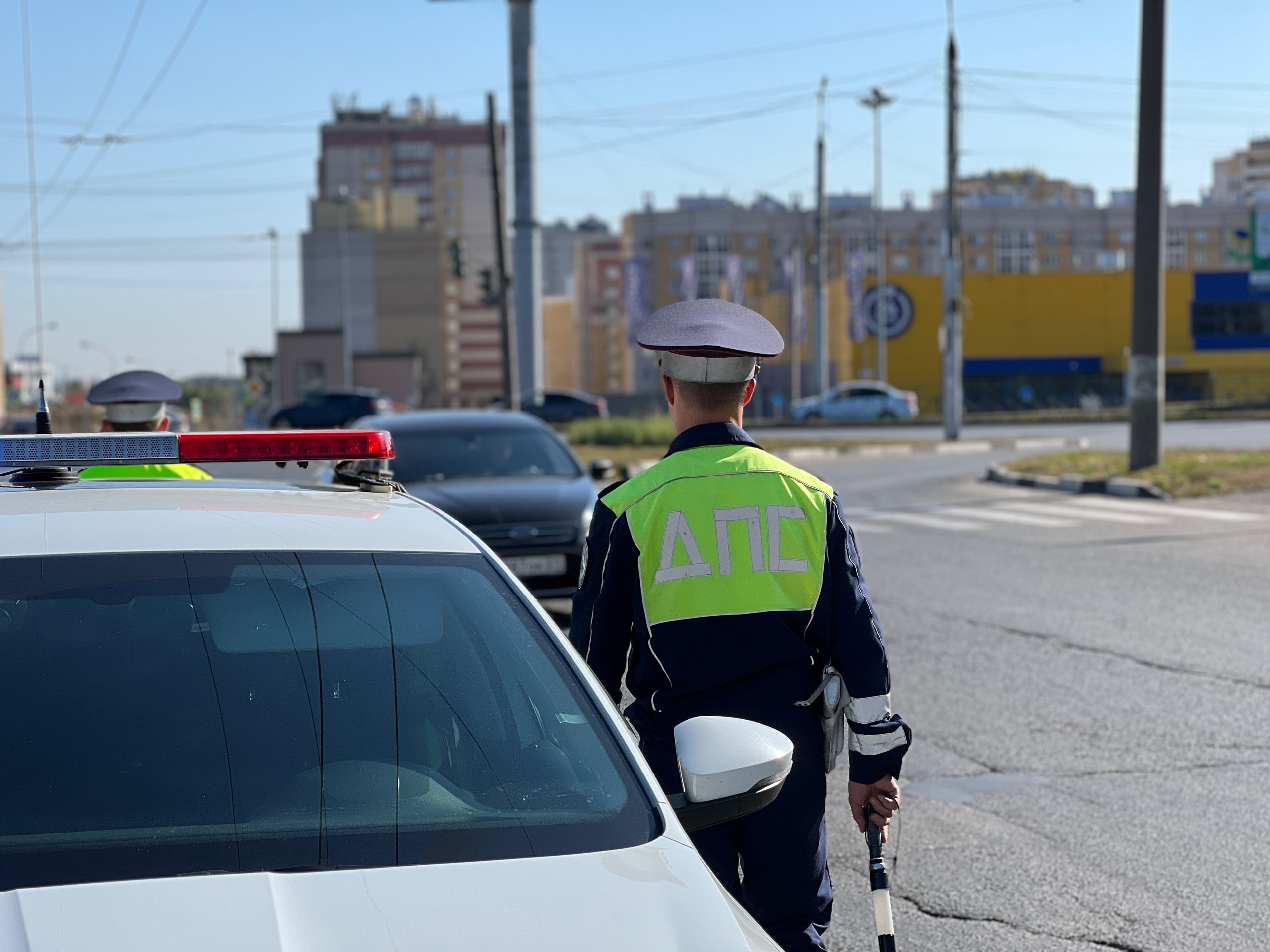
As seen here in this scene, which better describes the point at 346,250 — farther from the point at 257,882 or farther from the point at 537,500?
the point at 257,882

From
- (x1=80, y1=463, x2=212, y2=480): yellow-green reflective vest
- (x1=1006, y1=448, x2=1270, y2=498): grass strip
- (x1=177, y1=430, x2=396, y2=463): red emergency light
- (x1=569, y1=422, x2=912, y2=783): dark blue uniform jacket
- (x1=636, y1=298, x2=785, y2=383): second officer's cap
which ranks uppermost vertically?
(x1=636, y1=298, x2=785, y2=383): second officer's cap

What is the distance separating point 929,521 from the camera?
52.7 ft

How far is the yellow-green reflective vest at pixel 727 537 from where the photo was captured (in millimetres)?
2916

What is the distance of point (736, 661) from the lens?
2912 mm

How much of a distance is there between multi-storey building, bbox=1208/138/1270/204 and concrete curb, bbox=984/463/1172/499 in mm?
103092

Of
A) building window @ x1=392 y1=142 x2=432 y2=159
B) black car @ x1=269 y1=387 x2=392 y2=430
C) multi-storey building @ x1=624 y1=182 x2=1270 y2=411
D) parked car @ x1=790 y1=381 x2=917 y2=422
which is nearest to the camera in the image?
parked car @ x1=790 y1=381 x2=917 y2=422

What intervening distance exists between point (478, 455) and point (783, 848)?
8155 millimetres

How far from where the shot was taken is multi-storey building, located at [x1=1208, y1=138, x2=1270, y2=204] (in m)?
131

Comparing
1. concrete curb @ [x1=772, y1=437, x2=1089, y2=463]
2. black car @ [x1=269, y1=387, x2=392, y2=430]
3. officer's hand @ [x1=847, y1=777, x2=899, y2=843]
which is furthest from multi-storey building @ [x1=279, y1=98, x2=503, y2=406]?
officer's hand @ [x1=847, y1=777, x2=899, y2=843]

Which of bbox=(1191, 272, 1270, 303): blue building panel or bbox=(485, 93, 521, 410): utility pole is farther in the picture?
bbox=(1191, 272, 1270, 303): blue building panel

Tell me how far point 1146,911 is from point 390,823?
2.88 m

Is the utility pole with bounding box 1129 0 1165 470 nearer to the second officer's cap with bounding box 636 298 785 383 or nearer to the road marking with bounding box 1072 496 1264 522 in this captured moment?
the road marking with bounding box 1072 496 1264 522

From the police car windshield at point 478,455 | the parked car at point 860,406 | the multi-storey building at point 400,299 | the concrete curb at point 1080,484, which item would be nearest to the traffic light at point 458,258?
the concrete curb at point 1080,484

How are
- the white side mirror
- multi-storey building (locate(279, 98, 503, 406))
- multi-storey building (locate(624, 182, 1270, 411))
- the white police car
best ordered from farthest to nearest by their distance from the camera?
multi-storey building (locate(279, 98, 503, 406)) < multi-storey building (locate(624, 182, 1270, 411)) < the white side mirror < the white police car
